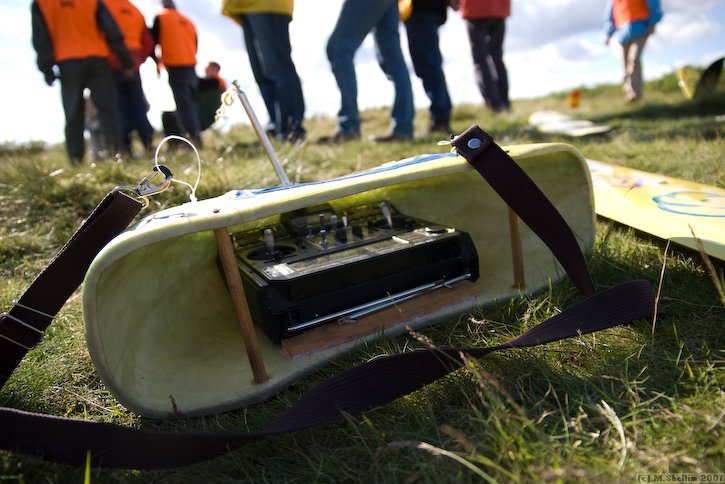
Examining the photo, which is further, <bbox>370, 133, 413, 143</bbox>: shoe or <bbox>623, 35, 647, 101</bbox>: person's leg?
<bbox>623, 35, 647, 101</bbox>: person's leg

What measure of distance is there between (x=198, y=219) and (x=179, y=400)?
1.65ft

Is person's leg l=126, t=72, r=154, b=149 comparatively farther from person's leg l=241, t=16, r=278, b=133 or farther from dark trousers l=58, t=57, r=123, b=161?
person's leg l=241, t=16, r=278, b=133

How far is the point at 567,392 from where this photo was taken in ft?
3.70

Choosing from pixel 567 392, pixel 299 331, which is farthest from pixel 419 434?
pixel 299 331

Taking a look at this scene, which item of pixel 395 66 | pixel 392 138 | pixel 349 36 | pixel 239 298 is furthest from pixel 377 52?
pixel 239 298

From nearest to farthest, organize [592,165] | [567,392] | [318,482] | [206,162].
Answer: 1. [318,482]
2. [567,392]
3. [592,165]
4. [206,162]

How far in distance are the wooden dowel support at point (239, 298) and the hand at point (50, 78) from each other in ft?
14.6

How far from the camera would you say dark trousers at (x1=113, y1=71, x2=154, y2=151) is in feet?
19.9

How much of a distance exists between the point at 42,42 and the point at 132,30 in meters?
1.36

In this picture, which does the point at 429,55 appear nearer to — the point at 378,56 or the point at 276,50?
the point at 378,56

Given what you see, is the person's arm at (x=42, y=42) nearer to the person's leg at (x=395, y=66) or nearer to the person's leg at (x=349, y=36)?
the person's leg at (x=349, y=36)

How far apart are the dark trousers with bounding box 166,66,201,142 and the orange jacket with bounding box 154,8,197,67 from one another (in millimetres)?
84

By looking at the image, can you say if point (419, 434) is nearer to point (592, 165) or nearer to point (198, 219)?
point (198, 219)

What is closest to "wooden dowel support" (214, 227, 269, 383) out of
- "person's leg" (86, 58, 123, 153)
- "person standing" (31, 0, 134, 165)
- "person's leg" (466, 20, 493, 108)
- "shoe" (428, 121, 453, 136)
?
"person standing" (31, 0, 134, 165)
